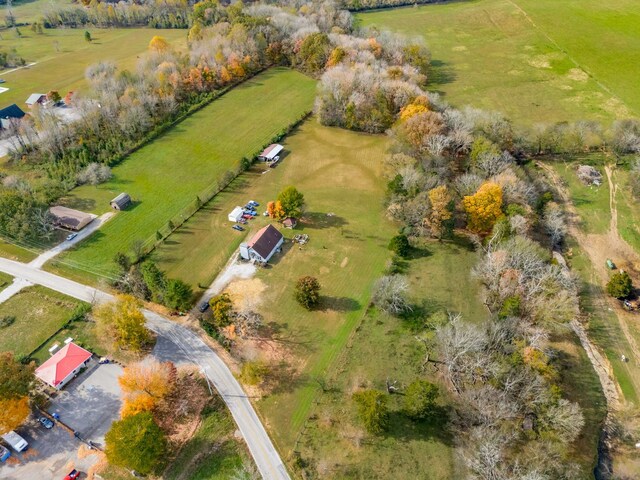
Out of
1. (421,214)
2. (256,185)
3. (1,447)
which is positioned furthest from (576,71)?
(1,447)

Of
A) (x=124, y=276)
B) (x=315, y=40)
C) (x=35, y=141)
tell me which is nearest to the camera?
(x=124, y=276)

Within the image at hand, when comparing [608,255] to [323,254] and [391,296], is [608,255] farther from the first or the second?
[323,254]

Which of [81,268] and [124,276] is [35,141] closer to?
[81,268]

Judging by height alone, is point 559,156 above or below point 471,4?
below

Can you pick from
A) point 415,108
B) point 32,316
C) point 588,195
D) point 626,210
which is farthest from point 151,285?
point 626,210

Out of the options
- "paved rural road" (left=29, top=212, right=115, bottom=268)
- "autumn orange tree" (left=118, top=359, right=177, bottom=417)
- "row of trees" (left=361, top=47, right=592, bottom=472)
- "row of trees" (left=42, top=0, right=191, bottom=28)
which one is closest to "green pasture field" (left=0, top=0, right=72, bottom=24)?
"row of trees" (left=42, top=0, right=191, bottom=28)

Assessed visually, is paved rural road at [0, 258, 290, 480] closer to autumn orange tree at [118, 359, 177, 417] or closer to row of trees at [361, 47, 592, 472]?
autumn orange tree at [118, 359, 177, 417]

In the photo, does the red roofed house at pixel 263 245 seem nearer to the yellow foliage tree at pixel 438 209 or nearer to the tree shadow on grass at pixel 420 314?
the tree shadow on grass at pixel 420 314
